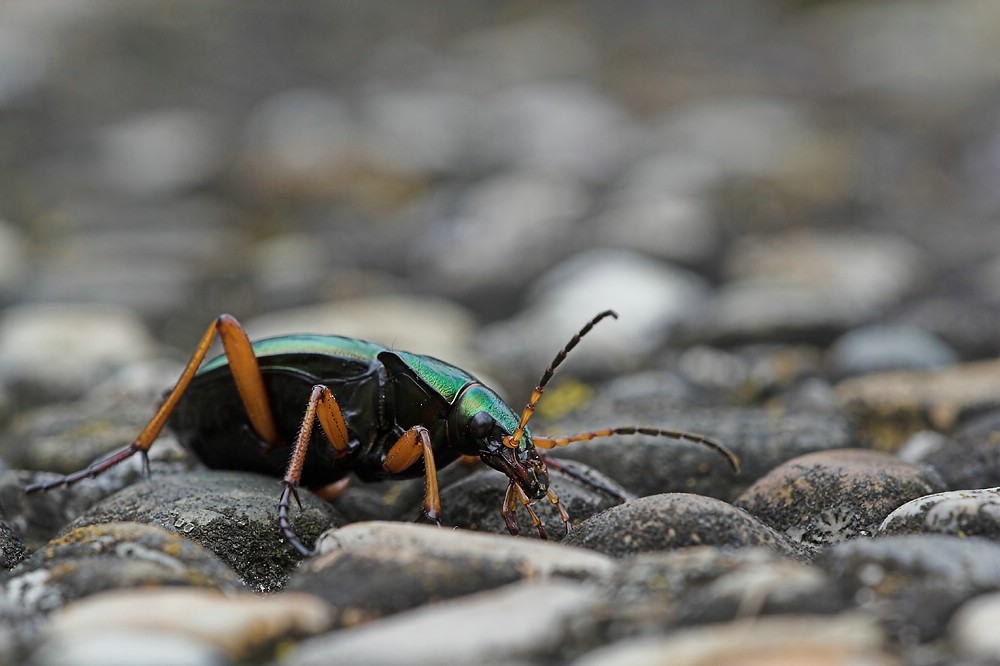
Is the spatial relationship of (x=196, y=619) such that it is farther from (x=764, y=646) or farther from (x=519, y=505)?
(x=519, y=505)

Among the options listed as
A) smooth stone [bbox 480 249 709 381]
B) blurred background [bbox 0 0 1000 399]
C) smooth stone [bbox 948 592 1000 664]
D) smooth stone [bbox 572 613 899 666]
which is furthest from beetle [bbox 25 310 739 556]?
smooth stone [bbox 480 249 709 381]

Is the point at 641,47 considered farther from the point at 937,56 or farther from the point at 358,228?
the point at 358,228

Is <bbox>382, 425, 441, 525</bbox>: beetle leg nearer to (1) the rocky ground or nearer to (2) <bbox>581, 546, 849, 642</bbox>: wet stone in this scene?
(1) the rocky ground

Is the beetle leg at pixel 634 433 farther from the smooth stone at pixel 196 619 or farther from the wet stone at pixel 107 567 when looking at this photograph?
the smooth stone at pixel 196 619

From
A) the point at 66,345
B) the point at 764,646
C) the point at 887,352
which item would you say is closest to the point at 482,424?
the point at 764,646

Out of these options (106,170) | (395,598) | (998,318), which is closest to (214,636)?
(395,598)

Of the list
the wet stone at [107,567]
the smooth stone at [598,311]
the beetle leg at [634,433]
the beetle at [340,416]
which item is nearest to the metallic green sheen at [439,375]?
the beetle at [340,416]
